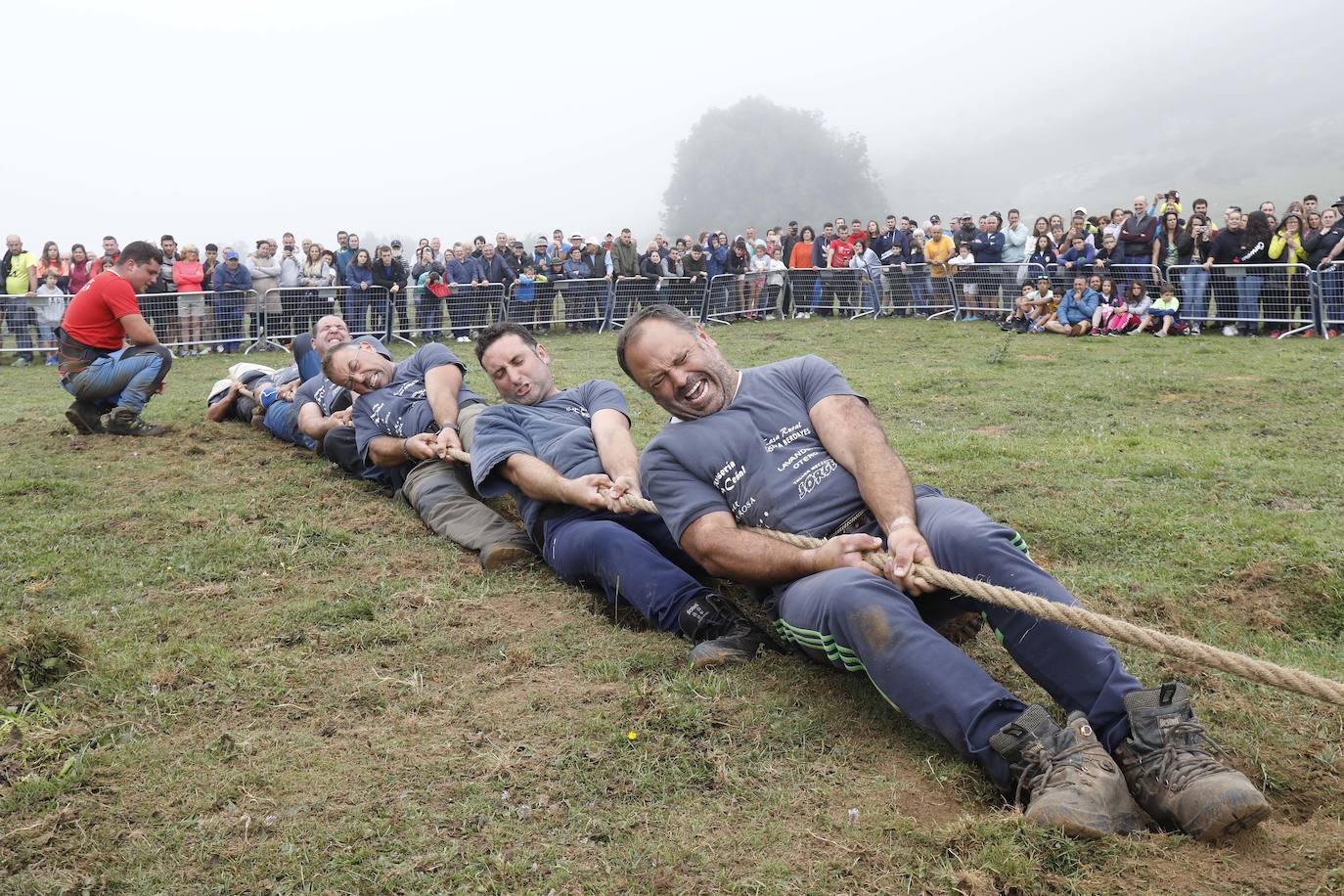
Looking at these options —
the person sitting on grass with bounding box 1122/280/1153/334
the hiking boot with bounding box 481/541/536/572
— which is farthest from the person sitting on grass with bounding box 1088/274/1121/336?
the hiking boot with bounding box 481/541/536/572

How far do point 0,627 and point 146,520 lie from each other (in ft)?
5.13

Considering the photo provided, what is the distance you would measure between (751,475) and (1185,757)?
4.90 feet

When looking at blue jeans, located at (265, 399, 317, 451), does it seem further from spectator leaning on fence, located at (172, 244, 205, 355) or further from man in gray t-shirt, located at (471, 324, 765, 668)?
spectator leaning on fence, located at (172, 244, 205, 355)

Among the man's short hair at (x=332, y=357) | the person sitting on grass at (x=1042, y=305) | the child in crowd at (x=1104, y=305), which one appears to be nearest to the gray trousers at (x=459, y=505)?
the man's short hair at (x=332, y=357)

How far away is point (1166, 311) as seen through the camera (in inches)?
533

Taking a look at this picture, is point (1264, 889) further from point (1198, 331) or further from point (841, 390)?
point (1198, 331)

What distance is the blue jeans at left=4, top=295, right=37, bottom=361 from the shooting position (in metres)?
14.1

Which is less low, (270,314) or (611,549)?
(270,314)

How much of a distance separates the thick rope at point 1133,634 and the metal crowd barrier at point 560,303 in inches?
561

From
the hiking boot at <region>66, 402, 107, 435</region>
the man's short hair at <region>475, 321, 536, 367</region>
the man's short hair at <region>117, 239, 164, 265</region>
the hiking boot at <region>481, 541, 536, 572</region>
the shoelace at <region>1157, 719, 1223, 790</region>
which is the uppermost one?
the man's short hair at <region>117, 239, 164, 265</region>

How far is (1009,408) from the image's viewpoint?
8281 mm

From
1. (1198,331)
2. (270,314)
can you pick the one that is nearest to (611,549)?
(1198,331)

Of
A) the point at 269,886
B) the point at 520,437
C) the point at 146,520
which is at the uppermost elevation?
the point at 520,437

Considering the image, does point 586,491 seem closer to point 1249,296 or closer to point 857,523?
point 857,523
